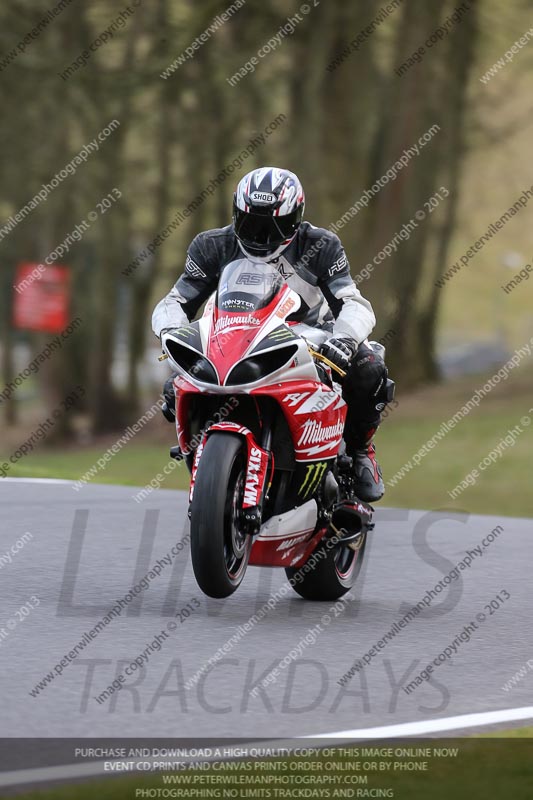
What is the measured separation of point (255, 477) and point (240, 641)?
762 millimetres

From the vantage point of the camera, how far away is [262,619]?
7.22 m

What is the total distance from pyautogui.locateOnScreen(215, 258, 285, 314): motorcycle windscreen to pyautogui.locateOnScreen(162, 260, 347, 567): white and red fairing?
0.08ft

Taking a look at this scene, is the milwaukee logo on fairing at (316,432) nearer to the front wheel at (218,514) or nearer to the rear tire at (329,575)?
the front wheel at (218,514)

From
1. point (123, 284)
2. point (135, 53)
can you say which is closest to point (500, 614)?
point (135, 53)

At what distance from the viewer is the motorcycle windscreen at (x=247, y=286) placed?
7.18 m

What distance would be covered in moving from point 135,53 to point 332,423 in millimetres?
24447

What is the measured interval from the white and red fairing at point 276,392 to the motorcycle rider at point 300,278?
0.19 m

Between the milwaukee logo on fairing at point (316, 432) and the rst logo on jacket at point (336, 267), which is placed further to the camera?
the rst logo on jacket at point (336, 267)

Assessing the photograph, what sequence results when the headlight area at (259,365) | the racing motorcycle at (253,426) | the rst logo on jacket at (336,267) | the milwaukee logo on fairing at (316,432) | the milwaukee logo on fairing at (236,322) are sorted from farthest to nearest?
the rst logo on jacket at (336,267) → the milwaukee logo on fairing at (316,432) → the milwaukee logo on fairing at (236,322) → the headlight area at (259,365) → the racing motorcycle at (253,426)

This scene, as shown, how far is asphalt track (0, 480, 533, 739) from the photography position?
5.24 meters

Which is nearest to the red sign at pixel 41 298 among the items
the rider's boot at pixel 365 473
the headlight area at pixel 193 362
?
the rider's boot at pixel 365 473

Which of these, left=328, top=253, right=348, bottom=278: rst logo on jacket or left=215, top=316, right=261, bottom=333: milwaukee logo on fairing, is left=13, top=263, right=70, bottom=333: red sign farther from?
left=215, top=316, right=261, bottom=333: milwaukee logo on fairing

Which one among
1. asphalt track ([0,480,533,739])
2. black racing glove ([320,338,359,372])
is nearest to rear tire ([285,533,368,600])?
asphalt track ([0,480,533,739])

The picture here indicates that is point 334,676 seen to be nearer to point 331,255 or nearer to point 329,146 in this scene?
point 331,255
